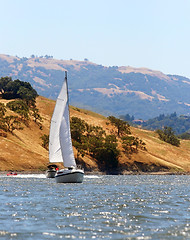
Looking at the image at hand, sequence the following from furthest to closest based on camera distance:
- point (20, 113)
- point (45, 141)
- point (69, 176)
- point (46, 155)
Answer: point (20, 113) → point (45, 141) → point (46, 155) → point (69, 176)

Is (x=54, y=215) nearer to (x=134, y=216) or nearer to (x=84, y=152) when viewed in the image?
(x=134, y=216)

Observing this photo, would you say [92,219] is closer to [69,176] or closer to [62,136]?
[69,176]

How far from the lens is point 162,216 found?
121 feet

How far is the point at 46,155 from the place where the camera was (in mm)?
141750

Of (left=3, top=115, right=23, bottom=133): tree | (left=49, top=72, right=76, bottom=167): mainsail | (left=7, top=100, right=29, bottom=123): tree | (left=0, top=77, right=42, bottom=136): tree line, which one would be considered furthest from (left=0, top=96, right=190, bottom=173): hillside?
(left=49, top=72, right=76, bottom=167): mainsail

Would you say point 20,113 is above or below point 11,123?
above

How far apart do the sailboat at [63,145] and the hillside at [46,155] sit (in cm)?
4496

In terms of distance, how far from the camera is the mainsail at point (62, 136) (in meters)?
80.9

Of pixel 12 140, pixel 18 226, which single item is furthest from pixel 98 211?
pixel 12 140

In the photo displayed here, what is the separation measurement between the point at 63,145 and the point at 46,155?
6157 cm

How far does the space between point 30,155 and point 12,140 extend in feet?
34.3

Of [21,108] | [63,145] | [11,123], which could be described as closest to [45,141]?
[11,123]

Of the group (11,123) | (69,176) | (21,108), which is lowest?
(69,176)

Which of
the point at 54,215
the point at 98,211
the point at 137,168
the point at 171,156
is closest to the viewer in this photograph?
the point at 54,215
